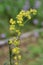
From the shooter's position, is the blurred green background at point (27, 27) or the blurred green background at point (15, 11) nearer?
the blurred green background at point (27, 27)

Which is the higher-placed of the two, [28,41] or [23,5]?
[23,5]

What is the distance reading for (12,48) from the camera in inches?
100

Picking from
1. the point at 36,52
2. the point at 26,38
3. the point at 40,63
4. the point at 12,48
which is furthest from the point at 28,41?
the point at 12,48

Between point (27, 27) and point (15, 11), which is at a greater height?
point (15, 11)

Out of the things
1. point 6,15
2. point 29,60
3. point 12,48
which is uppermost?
point 12,48

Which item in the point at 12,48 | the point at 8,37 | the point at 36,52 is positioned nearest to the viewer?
the point at 12,48

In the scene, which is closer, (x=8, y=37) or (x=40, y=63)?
(x=40, y=63)

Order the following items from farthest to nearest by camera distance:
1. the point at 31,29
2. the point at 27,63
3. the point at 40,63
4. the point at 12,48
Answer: the point at 31,29, the point at 27,63, the point at 40,63, the point at 12,48

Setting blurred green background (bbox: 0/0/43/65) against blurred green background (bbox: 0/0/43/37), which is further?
blurred green background (bbox: 0/0/43/37)

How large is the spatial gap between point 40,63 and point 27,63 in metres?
0.37

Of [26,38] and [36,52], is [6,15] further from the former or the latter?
[36,52]

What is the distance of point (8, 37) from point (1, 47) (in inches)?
12.5

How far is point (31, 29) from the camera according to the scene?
17.5 ft

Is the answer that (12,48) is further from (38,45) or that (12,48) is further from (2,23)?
(2,23)
